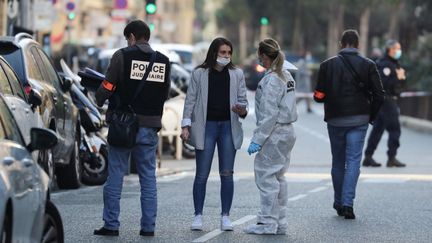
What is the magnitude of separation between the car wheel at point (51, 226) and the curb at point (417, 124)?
22548 millimetres

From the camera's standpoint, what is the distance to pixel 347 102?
13.4 meters

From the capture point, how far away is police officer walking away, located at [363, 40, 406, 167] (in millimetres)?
20219

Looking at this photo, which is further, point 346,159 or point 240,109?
point 346,159

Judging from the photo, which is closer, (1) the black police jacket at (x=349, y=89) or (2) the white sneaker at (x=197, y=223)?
(2) the white sneaker at (x=197, y=223)

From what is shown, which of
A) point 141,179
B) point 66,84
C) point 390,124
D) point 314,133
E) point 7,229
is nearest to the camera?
point 7,229

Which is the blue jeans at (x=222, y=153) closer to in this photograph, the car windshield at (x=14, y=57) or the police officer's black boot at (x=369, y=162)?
the car windshield at (x=14, y=57)

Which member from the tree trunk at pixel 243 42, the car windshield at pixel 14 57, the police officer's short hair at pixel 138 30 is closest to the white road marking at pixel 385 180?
the car windshield at pixel 14 57

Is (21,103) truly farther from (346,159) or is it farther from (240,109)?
(346,159)

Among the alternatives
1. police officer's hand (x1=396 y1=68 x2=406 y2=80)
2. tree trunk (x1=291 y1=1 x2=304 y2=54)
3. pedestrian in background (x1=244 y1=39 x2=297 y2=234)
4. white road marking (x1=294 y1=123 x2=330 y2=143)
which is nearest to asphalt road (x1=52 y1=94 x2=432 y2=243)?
pedestrian in background (x1=244 y1=39 x2=297 y2=234)

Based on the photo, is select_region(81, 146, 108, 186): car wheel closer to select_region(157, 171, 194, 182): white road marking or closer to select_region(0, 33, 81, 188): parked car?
select_region(0, 33, 81, 188): parked car

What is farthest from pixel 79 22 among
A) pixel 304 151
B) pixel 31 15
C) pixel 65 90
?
pixel 65 90

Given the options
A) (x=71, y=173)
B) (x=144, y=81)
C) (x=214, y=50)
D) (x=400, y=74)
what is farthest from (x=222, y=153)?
(x=400, y=74)

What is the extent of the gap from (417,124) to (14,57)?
1852cm

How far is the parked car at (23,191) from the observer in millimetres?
7648
